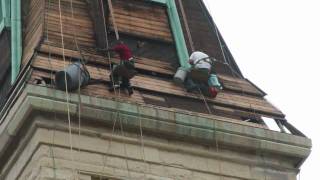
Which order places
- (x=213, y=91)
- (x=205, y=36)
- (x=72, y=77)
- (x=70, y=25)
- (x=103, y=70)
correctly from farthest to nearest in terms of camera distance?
(x=205, y=36) → (x=70, y=25) → (x=213, y=91) → (x=103, y=70) → (x=72, y=77)

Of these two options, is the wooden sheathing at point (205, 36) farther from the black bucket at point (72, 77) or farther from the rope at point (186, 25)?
the black bucket at point (72, 77)

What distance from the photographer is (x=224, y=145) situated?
2159 cm

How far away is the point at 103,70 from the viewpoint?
22.2m

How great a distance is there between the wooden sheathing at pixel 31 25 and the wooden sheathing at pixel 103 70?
0.12 metres

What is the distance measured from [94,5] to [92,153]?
13.3ft

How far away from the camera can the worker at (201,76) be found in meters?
22.7

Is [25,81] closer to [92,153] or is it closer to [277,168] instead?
[92,153]

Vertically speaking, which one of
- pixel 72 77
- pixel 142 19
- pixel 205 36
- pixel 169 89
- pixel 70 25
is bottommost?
pixel 72 77

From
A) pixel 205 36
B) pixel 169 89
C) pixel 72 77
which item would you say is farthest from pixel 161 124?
pixel 205 36

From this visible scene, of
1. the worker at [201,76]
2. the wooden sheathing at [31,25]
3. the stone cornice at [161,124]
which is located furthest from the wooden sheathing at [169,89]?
the stone cornice at [161,124]

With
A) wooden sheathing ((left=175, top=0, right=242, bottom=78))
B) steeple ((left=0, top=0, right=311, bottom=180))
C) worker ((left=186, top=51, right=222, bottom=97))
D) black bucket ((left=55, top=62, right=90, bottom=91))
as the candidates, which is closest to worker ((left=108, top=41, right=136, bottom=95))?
steeple ((left=0, top=0, right=311, bottom=180))

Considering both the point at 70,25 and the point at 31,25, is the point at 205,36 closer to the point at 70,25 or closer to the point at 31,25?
the point at 70,25

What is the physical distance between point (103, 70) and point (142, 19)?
214cm

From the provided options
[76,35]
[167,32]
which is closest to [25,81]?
[76,35]
